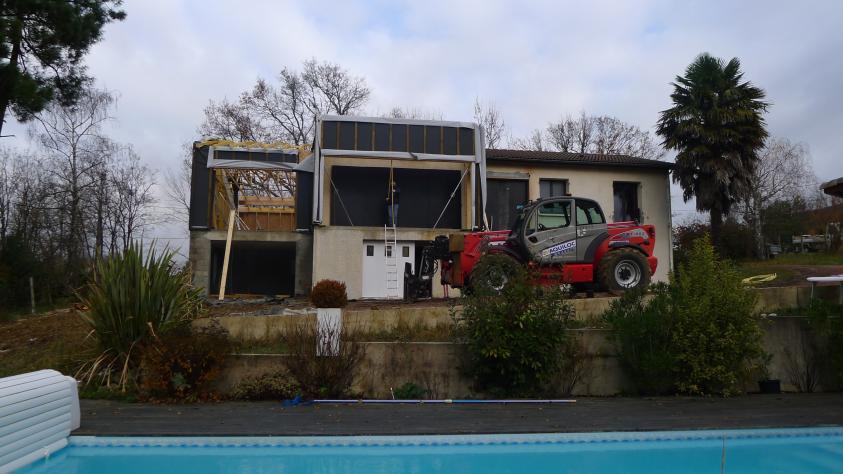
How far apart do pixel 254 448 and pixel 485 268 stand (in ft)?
21.6

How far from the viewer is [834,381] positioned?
10.5m

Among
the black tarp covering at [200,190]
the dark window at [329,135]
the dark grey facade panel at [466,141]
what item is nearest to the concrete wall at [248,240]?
the black tarp covering at [200,190]

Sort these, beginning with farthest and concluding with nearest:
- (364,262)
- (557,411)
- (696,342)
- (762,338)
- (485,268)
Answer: (364,262) < (485,268) < (762,338) < (696,342) < (557,411)

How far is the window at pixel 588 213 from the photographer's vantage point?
13.8m

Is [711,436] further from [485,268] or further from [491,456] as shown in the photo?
[485,268]

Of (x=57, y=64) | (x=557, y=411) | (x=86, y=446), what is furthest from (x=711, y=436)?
(x=57, y=64)

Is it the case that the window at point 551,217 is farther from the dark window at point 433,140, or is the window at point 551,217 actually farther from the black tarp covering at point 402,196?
the black tarp covering at point 402,196

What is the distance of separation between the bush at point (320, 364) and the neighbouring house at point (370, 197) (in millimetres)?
9278

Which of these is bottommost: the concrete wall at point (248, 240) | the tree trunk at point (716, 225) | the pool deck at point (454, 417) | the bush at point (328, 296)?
the pool deck at point (454, 417)

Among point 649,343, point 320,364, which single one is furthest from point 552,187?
point 320,364

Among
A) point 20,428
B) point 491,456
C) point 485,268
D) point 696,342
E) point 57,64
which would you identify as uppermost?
point 57,64

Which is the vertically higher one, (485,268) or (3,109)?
(3,109)

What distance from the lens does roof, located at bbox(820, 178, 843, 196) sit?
37.2 ft

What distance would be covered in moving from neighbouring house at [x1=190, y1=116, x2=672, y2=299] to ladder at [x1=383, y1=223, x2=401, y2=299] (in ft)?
0.12
